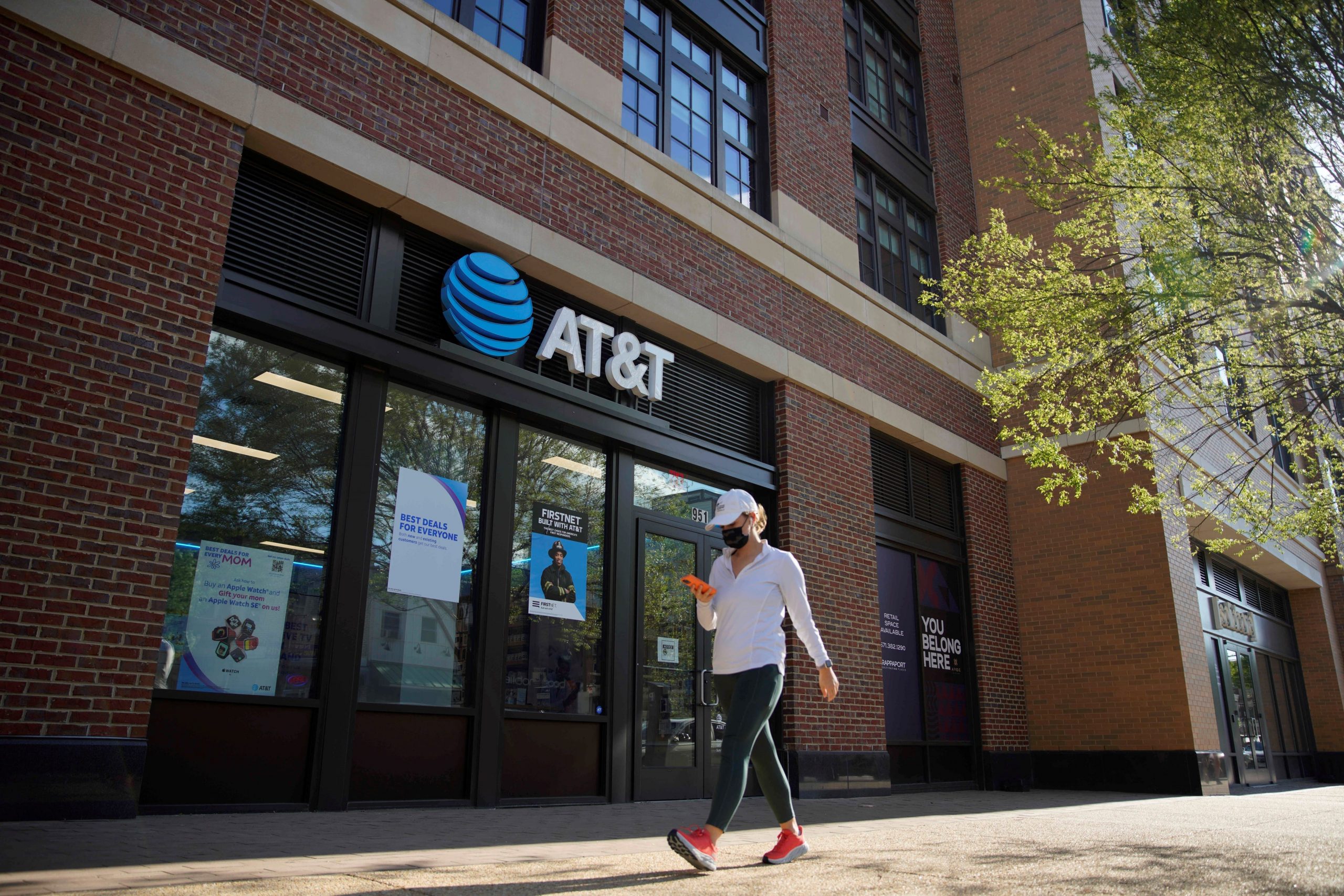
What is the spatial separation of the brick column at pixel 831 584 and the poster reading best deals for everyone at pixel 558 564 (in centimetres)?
278

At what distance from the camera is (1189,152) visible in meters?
9.51

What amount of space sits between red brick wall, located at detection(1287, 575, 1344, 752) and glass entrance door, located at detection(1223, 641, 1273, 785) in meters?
4.73

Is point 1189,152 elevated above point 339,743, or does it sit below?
above

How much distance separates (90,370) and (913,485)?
10.4 metres

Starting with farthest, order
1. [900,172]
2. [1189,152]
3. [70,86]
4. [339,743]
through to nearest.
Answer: [900,172] < [1189,152] < [339,743] < [70,86]

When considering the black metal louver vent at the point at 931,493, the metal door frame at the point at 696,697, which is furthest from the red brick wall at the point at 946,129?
the metal door frame at the point at 696,697

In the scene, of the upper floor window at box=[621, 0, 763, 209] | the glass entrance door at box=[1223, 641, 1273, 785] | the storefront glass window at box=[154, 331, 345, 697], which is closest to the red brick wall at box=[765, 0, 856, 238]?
the upper floor window at box=[621, 0, 763, 209]

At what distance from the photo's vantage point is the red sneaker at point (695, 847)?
3928 mm

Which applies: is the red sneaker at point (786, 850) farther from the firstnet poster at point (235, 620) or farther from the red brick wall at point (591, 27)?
the red brick wall at point (591, 27)

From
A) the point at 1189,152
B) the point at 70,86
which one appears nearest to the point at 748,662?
the point at 70,86

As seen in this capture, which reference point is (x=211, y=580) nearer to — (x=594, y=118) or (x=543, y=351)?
(x=543, y=351)

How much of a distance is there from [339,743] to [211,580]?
1.37 meters

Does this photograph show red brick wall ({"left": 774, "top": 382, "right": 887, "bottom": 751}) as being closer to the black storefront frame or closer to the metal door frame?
the metal door frame

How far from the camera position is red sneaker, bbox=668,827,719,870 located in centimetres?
393
